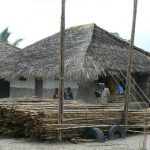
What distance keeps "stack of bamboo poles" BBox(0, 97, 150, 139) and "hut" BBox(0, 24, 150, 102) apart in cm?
358

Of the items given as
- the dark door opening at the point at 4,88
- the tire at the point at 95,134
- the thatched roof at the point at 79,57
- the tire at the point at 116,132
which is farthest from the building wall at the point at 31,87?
the tire at the point at 95,134

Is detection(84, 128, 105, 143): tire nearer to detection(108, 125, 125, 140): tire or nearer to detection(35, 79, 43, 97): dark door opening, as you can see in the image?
detection(108, 125, 125, 140): tire

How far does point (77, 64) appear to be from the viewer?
16.0m

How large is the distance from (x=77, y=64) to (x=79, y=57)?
0.46 meters

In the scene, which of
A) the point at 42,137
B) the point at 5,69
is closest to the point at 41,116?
the point at 42,137

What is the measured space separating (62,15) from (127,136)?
414cm

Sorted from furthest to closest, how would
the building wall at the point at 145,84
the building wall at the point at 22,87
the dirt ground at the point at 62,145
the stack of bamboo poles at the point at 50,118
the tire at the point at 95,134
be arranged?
the building wall at the point at 145,84
the building wall at the point at 22,87
the tire at the point at 95,134
the stack of bamboo poles at the point at 50,118
the dirt ground at the point at 62,145

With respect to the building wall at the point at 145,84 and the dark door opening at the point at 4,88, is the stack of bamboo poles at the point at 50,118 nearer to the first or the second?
the building wall at the point at 145,84

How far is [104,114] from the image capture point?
1172 centimetres

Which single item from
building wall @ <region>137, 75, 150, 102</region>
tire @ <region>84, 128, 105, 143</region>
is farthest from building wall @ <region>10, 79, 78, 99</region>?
tire @ <region>84, 128, 105, 143</region>

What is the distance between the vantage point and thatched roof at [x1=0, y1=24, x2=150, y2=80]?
16000 mm

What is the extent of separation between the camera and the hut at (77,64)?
16.1 m

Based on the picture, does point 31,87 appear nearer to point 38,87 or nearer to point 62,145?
point 38,87

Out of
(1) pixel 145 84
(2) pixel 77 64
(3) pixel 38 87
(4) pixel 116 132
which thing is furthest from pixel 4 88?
(4) pixel 116 132
